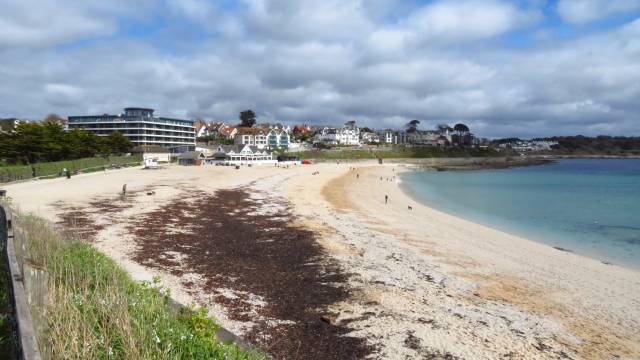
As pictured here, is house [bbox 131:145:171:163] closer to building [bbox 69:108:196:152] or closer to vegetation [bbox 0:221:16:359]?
building [bbox 69:108:196:152]

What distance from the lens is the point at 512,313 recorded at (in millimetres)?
9891

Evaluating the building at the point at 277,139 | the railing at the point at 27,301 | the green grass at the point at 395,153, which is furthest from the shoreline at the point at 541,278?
the building at the point at 277,139

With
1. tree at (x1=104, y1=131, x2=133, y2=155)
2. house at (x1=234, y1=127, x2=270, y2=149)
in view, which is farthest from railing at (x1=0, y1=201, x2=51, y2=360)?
house at (x1=234, y1=127, x2=270, y2=149)

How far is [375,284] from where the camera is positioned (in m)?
11.4

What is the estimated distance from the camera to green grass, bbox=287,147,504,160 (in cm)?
12188

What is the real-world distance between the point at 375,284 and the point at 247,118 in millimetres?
160613

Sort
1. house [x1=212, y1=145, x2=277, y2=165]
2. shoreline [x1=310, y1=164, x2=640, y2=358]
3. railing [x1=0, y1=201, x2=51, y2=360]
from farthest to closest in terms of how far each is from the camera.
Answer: house [x1=212, y1=145, x2=277, y2=165], shoreline [x1=310, y1=164, x2=640, y2=358], railing [x1=0, y1=201, x2=51, y2=360]

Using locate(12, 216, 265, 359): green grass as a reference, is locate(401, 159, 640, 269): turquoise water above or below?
below

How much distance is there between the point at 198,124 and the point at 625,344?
171558 mm

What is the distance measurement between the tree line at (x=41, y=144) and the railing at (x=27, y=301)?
174 feet

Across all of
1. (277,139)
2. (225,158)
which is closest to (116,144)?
(225,158)

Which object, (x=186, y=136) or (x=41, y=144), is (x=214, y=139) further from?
(x=41, y=144)

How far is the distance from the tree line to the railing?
174 ft

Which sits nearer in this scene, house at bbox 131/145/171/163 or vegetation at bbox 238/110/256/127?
house at bbox 131/145/171/163
